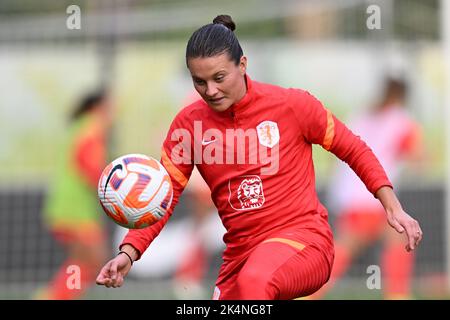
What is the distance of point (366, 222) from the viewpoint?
11.2 meters

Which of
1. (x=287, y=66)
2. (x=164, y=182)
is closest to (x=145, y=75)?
(x=287, y=66)

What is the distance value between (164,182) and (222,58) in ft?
2.42

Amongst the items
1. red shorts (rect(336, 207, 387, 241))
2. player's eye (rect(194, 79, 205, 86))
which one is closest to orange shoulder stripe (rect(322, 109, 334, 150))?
player's eye (rect(194, 79, 205, 86))

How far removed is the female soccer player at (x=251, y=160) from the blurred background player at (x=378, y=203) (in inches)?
185

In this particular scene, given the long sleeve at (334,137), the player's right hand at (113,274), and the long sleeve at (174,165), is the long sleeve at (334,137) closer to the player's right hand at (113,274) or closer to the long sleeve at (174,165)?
the long sleeve at (174,165)

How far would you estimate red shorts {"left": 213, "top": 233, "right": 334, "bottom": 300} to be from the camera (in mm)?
5340

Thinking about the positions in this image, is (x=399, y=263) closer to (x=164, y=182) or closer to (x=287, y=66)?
(x=287, y=66)

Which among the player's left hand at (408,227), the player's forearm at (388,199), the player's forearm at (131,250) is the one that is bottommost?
the player's forearm at (131,250)

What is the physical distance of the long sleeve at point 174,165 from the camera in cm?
601

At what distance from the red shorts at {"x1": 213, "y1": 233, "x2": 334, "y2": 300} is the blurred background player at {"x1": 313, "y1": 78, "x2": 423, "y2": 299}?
15.6 ft

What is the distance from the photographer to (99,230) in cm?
1198

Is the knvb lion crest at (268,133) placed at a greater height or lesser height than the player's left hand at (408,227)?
greater

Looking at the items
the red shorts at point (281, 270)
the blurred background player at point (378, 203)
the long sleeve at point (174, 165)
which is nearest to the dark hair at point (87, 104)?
the blurred background player at point (378, 203)

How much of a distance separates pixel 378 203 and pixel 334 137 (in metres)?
5.19
